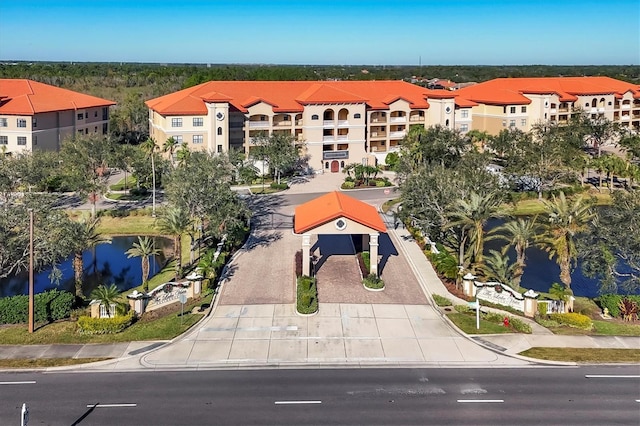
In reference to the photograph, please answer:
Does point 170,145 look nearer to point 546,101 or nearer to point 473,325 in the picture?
point 473,325

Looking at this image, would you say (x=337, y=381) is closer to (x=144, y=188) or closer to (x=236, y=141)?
(x=144, y=188)

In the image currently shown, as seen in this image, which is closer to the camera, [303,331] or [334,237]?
[303,331]

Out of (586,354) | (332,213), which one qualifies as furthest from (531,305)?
(332,213)

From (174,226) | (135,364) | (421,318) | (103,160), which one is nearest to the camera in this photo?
(135,364)

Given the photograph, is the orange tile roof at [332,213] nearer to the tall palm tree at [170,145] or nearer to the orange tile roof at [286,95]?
the tall palm tree at [170,145]

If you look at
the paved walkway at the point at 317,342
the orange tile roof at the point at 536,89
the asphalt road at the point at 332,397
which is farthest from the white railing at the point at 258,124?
the asphalt road at the point at 332,397

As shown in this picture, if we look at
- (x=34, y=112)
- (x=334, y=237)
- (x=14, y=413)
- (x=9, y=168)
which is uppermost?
(x=34, y=112)

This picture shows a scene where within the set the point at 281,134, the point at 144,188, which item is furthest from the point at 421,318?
the point at 281,134

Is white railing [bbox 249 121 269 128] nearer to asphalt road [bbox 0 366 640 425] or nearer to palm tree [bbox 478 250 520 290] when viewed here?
palm tree [bbox 478 250 520 290]
